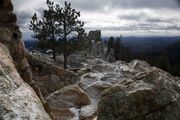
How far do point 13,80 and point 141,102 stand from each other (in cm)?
537

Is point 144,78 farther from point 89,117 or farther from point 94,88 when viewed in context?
point 94,88

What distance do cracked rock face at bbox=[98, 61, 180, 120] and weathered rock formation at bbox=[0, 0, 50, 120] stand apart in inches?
115

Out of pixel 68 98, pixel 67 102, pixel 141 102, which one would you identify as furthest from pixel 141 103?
pixel 68 98

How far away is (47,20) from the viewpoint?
Result: 2443 inches

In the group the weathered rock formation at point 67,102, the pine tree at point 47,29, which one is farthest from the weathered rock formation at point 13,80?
the pine tree at point 47,29

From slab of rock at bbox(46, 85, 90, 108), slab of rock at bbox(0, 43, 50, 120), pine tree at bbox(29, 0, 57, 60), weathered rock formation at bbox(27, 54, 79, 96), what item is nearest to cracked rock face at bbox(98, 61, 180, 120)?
slab of rock at bbox(0, 43, 50, 120)

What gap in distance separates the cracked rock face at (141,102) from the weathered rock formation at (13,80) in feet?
9.55

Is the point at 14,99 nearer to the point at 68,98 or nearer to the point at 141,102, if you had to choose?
the point at 141,102

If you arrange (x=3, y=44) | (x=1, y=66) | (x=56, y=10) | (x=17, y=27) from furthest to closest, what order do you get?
(x=56, y=10) < (x=17, y=27) < (x=3, y=44) < (x=1, y=66)

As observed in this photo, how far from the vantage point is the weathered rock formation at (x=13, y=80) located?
11258 mm

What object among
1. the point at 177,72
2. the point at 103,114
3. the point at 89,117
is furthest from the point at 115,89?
the point at 177,72

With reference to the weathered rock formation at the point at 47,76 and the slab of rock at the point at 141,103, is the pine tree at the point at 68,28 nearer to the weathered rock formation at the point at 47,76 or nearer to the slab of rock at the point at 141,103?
the weathered rock formation at the point at 47,76

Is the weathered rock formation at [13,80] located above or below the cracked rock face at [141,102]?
above

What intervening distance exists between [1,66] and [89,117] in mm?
16127
